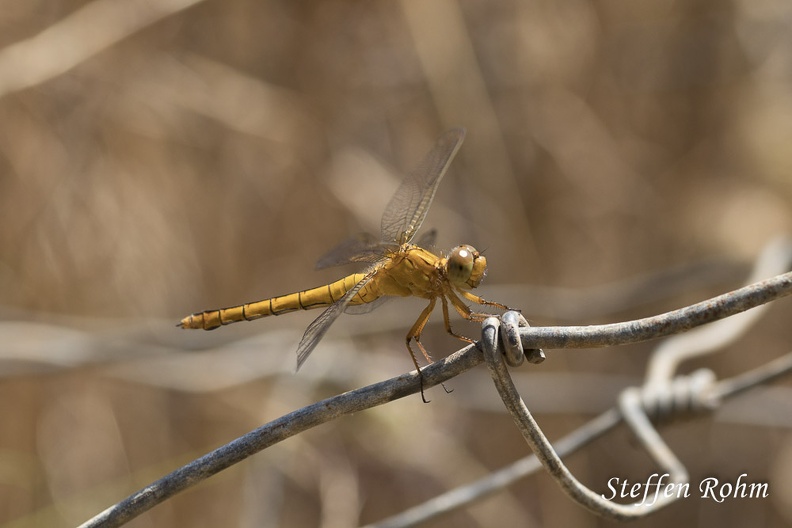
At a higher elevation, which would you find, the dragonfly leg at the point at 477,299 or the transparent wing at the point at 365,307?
the transparent wing at the point at 365,307

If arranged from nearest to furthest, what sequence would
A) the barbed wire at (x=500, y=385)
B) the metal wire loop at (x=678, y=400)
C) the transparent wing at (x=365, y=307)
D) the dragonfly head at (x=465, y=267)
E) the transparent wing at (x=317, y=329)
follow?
the barbed wire at (x=500, y=385)
the metal wire loop at (x=678, y=400)
the transparent wing at (x=317, y=329)
the dragonfly head at (x=465, y=267)
the transparent wing at (x=365, y=307)

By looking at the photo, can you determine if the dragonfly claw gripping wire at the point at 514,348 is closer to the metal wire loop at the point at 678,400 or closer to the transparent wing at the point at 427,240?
the metal wire loop at the point at 678,400

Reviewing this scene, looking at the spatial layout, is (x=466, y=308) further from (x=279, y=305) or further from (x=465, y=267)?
(x=279, y=305)

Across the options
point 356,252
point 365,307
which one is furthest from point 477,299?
point 356,252

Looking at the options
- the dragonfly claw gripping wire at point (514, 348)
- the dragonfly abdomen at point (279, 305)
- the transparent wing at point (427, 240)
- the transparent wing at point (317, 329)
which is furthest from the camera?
the transparent wing at point (427, 240)

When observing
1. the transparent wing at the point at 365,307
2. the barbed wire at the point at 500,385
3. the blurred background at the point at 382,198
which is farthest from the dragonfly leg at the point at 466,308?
the blurred background at the point at 382,198

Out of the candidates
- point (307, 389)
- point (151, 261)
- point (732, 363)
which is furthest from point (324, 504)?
point (732, 363)

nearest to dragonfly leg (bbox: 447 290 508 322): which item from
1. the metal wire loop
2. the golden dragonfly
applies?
the golden dragonfly

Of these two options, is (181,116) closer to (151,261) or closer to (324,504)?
(151,261)
